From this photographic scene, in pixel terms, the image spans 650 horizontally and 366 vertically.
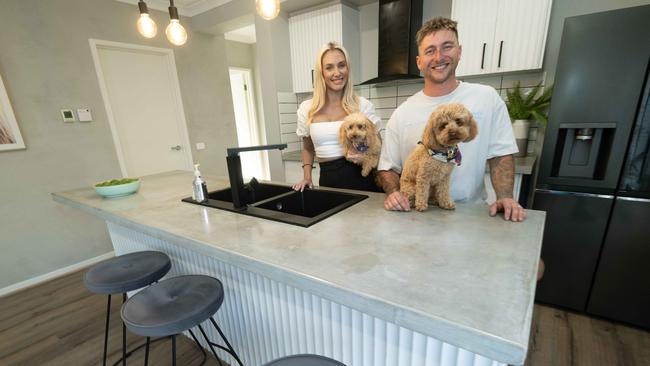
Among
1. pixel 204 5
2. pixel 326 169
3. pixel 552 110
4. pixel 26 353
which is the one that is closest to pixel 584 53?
pixel 552 110

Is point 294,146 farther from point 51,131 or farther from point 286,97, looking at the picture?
point 51,131

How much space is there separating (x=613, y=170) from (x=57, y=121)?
4059mm

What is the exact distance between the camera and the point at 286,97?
2.96m

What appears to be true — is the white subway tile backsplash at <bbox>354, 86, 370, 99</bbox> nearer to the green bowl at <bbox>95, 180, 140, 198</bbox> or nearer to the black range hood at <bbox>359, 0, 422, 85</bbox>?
the black range hood at <bbox>359, 0, 422, 85</bbox>

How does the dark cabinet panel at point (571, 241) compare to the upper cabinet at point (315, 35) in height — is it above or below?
below

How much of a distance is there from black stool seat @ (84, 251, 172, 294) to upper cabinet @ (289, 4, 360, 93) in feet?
6.61

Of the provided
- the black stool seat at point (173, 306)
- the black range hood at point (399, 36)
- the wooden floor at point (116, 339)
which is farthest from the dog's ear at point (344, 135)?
the wooden floor at point (116, 339)

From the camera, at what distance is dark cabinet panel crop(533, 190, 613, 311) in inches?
62.7

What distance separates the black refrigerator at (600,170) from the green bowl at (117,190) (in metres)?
2.37

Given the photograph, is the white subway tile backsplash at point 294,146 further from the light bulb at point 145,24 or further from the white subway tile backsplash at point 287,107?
the light bulb at point 145,24

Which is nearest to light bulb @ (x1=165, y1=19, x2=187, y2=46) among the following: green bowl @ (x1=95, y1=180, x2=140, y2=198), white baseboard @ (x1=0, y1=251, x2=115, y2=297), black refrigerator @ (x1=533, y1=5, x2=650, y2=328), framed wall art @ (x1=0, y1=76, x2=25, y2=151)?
green bowl @ (x1=95, y1=180, x2=140, y2=198)

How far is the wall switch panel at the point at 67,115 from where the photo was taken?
8.01 ft

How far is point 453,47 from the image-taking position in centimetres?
95

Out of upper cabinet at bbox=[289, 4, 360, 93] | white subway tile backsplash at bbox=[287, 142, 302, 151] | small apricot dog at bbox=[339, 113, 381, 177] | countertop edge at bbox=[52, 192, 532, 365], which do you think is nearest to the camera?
countertop edge at bbox=[52, 192, 532, 365]
